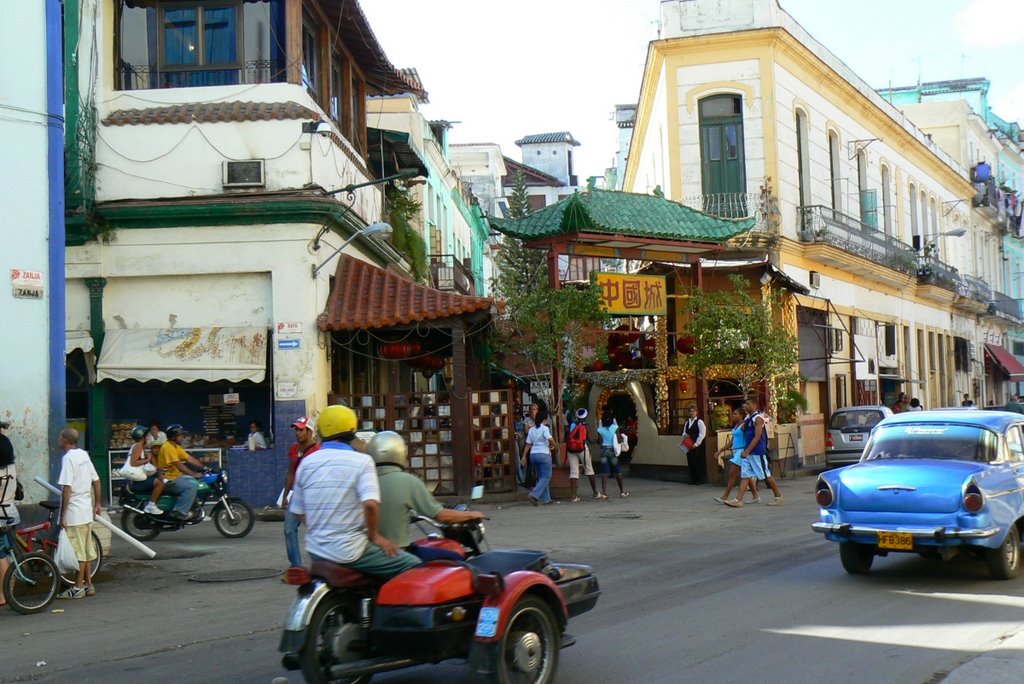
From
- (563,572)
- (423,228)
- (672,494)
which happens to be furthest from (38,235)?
(423,228)

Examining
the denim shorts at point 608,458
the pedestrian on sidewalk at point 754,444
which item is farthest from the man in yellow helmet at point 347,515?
→ the denim shorts at point 608,458

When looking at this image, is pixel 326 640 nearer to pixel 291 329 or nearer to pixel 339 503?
pixel 339 503

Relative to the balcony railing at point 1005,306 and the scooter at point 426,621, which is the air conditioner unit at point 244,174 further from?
the balcony railing at point 1005,306

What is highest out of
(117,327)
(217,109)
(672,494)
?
(217,109)

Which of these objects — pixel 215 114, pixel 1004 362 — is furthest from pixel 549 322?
pixel 1004 362

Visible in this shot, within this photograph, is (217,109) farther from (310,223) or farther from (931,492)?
(931,492)

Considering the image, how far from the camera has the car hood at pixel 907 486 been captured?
402 inches

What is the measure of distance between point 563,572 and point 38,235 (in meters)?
8.19

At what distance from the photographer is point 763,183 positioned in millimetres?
29344

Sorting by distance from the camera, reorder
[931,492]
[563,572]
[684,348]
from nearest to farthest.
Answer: [563,572] → [931,492] → [684,348]

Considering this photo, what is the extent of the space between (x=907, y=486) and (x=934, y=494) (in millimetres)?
251

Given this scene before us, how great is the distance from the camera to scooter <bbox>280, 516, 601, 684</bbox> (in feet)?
20.9

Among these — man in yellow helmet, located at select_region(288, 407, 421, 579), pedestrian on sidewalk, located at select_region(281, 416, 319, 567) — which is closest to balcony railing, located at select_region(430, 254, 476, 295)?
pedestrian on sidewalk, located at select_region(281, 416, 319, 567)

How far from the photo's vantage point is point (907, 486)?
10383 mm
